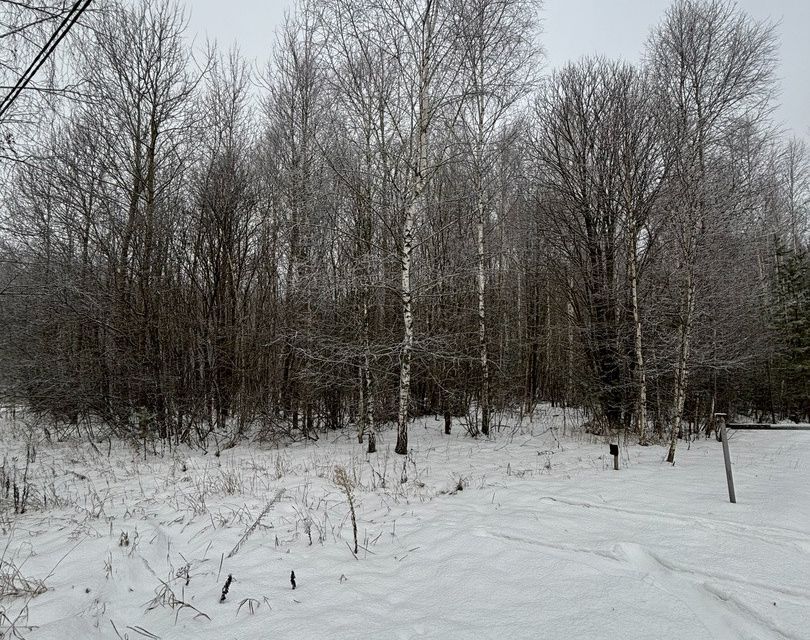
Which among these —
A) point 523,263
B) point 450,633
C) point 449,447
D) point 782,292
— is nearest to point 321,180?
point 449,447

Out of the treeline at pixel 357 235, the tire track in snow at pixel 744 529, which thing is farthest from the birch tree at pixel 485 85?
the tire track in snow at pixel 744 529

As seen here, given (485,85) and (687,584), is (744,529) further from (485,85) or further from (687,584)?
(485,85)

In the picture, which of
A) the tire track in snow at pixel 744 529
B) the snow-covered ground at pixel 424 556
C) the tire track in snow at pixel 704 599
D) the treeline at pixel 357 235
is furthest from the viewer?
the treeline at pixel 357 235

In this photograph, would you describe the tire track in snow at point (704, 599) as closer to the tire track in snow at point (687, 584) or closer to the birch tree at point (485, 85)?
the tire track in snow at point (687, 584)

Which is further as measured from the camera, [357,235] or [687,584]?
[357,235]

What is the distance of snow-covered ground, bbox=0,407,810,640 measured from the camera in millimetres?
2619

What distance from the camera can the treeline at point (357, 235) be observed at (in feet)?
29.0

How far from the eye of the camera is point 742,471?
22.1ft

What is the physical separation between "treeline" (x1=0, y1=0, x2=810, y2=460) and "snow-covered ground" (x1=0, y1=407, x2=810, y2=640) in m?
3.02

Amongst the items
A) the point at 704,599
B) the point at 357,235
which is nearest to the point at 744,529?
the point at 704,599

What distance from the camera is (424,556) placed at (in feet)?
11.9

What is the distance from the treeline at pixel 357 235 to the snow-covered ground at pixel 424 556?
119 inches

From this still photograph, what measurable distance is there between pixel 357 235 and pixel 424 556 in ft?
23.5

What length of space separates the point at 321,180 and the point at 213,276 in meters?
Answer: 3.85
